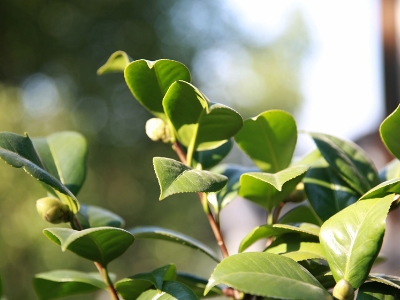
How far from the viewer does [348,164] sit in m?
0.41

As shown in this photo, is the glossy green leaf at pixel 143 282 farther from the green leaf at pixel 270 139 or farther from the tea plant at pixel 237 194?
the green leaf at pixel 270 139

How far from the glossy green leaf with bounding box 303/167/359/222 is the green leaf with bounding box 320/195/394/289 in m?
0.11

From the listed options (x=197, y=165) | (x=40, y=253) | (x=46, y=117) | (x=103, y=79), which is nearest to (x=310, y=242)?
(x=197, y=165)

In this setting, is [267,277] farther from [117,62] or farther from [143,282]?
[117,62]

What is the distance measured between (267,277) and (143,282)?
13 centimetres

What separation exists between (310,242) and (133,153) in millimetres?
6033

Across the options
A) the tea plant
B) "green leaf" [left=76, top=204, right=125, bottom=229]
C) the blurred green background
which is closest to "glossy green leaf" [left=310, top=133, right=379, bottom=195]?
the tea plant

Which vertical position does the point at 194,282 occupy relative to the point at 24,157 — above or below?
→ below

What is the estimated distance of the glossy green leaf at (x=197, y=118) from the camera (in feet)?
1.13

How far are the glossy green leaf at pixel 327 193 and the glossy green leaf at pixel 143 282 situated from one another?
0.15 metres

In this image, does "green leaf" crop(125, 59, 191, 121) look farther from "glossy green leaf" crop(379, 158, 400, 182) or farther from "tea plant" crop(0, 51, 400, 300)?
"glossy green leaf" crop(379, 158, 400, 182)

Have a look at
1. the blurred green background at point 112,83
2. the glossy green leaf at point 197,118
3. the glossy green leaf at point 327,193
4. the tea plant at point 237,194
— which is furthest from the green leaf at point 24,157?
the blurred green background at point 112,83

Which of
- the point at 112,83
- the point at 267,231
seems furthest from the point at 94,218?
the point at 112,83

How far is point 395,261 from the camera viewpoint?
2.27 metres
